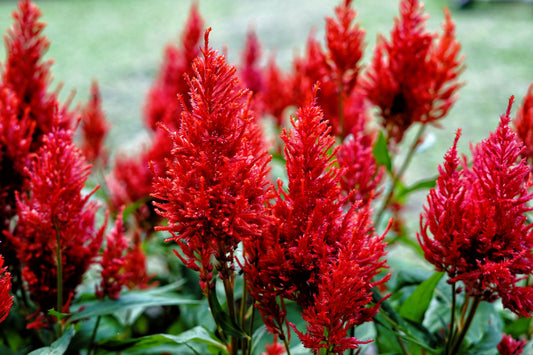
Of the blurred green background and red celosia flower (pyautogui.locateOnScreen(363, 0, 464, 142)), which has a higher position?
the blurred green background

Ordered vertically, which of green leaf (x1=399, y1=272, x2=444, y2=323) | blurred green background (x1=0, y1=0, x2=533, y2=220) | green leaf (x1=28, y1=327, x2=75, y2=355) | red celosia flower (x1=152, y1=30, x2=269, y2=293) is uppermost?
blurred green background (x1=0, y1=0, x2=533, y2=220)

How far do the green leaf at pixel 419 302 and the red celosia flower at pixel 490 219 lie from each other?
22 cm

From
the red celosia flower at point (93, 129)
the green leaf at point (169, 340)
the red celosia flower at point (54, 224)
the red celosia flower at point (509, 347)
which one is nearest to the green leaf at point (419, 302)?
the red celosia flower at point (509, 347)

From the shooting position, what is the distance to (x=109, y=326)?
144cm

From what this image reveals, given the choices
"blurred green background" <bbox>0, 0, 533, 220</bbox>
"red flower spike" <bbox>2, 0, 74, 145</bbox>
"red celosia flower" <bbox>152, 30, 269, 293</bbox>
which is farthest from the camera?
"blurred green background" <bbox>0, 0, 533, 220</bbox>

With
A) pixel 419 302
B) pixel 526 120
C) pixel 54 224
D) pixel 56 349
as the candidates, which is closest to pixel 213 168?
pixel 54 224

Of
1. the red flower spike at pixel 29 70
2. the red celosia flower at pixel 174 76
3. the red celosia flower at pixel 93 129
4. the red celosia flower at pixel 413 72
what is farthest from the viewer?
the red celosia flower at pixel 93 129

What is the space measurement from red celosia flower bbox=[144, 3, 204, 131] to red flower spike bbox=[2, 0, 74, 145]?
1.58 ft

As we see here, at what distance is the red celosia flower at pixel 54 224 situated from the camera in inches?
36.5

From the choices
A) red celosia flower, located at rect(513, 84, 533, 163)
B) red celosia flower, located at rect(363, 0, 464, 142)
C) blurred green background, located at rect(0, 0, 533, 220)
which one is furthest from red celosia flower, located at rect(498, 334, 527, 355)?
blurred green background, located at rect(0, 0, 533, 220)

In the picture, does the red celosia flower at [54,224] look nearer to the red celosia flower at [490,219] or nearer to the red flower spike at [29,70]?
the red flower spike at [29,70]

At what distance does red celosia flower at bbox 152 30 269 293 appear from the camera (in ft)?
2.47

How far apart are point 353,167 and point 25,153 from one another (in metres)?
0.77

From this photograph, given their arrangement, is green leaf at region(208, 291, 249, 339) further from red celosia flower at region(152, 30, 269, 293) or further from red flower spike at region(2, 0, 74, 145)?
red flower spike at region(2, 0, 74, 145)
